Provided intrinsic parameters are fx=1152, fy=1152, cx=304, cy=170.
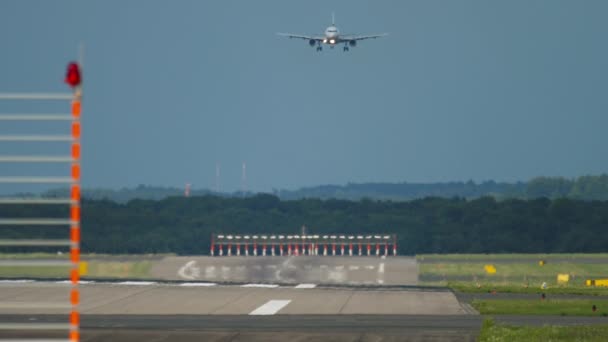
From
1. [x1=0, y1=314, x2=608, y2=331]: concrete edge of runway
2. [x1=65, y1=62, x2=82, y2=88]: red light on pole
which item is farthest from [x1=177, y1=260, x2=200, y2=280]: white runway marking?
[x1=65, y1=62, x2=82, y2=88]: red light on pole

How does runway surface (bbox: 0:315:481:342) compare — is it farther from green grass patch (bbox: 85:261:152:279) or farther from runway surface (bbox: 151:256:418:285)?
green grass patch (bbox: 85:261:152:279)

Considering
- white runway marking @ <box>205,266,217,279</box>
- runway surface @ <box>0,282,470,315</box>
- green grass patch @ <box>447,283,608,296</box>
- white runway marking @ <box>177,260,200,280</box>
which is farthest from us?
white runway marking @ <box>205,266,217,279</box>

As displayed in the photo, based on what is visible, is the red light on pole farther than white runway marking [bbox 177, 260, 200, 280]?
No

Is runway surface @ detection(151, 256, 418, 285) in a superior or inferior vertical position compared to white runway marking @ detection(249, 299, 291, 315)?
inferior

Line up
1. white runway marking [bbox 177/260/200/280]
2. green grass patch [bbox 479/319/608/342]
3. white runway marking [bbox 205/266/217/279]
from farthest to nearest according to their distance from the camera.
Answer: white runway marking [bbox 205/266/217/279]
white runway marking [bbox 177/260/200/280]
green grass patch [bbox 479/319/608/342]

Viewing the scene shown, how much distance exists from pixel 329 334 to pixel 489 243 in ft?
343

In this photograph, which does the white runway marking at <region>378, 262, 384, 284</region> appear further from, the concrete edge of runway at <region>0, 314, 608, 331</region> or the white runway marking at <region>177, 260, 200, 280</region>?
the concrete edge of runway at <region>0, 314, 608, 331</region>

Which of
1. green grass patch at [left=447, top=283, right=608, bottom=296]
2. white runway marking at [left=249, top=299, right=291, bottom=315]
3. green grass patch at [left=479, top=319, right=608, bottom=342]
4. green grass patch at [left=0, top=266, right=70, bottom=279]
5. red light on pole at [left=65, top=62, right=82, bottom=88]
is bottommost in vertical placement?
green grass patch at [left=0, top=266, right=70, bottom=279]

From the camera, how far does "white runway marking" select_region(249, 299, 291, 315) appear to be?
143 feet

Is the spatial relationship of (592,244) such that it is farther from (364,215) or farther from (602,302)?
(602,302)

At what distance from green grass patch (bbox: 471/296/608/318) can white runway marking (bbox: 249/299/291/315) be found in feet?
25.5

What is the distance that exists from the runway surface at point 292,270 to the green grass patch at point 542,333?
34.7 metres

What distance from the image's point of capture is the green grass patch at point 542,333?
3381 cm

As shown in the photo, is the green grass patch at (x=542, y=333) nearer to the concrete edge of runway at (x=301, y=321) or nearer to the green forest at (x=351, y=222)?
the concrete edge of runway at (x=301, y=321)
